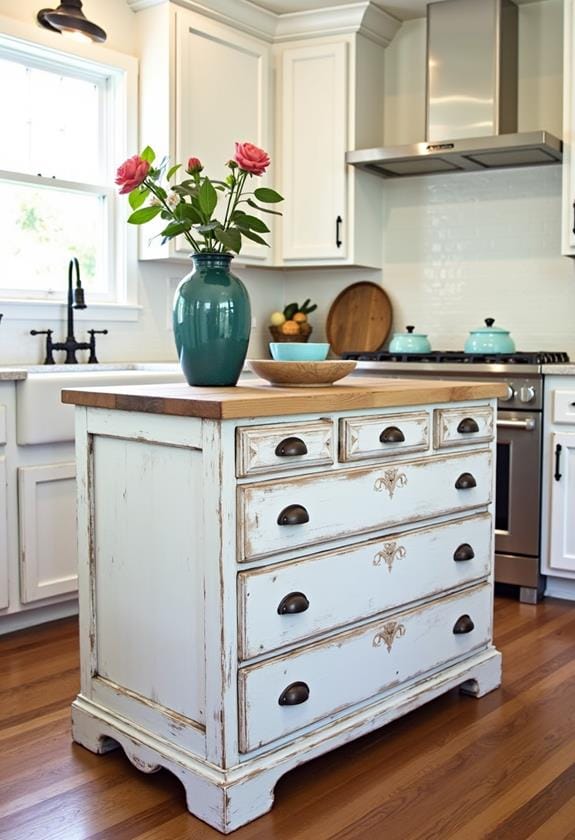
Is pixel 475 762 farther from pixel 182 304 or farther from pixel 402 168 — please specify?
pixel 402 168

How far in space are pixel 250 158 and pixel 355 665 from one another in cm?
119

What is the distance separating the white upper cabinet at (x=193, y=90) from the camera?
3.89 meters

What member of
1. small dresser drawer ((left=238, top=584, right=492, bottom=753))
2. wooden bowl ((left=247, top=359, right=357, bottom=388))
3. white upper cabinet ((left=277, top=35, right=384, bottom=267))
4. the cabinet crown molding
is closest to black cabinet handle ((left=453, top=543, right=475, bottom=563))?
small dresser drawer ((left=238, top=584, right=492, bottom=753))

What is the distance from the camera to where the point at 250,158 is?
81.4 inches

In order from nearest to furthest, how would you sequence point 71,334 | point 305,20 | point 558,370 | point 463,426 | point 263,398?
1. point 263,398
2. point 463,426
3. point 558,370
4. point 71,334
5. point 305,20

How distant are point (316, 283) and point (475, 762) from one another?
3.04 m

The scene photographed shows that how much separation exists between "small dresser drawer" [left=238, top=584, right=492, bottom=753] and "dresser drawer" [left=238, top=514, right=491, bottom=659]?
4 centimetres

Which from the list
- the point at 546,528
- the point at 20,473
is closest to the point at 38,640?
the point at 20,473

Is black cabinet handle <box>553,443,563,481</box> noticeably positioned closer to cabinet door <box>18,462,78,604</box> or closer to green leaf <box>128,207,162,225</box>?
cabinet door <box>18,462,78,604</box>

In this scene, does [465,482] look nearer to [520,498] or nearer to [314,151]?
[520,498]

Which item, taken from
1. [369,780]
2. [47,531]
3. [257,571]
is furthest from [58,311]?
[369,780]

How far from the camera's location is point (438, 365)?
3729mm

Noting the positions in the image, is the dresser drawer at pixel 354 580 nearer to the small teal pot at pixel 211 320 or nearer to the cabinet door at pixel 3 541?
the small teal pot at pixel 211 320

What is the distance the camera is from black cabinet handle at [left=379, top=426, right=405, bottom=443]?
2178 mm
